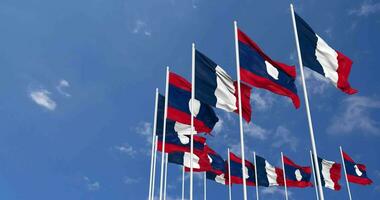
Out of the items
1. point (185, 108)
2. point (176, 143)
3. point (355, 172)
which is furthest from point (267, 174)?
point (185, 108)

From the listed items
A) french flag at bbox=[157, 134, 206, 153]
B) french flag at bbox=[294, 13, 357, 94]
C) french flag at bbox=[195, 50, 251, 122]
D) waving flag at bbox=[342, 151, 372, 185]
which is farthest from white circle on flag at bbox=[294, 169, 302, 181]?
french flag at bbox=[294, 13, 357, 94]

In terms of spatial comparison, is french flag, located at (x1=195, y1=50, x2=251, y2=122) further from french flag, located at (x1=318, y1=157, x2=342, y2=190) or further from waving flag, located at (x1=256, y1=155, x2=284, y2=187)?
french flag, located at (x1=318, y1=157, x2=342, y2=190)

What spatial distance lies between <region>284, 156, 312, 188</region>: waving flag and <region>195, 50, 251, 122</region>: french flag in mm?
17851

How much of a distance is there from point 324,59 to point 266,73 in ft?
7.67

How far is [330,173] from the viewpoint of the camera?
31203mm

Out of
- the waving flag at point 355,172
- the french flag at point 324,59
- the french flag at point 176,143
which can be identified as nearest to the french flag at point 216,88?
the french flag at point 324,59

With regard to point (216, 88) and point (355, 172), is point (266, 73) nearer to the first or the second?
point (216, 88)

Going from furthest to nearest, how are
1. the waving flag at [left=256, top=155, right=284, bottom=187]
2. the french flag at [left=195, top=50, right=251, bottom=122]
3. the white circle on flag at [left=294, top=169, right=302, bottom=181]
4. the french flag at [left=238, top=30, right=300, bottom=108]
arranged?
the white circle on flag at [left=294, top=169, right=302, bottom=181], the waving flag at [left=256, top=155, right=284, bottom=187], the french flag at [left=195, top=50, right=251, bottom=122], the french flag at [left=238, top=30, right=300, bottom=108]

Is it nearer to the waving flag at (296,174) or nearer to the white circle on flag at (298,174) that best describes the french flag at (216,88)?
the waving flag at (296,174)

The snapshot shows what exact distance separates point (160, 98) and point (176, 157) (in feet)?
14.7

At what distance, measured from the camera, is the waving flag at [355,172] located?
3180 centimetres

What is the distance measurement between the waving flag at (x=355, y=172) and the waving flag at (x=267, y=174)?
5.89 meters

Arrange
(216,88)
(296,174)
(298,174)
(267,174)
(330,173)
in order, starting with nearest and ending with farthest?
(216,88)
(330,173)
(267,174)
(296,174)
(298,174)

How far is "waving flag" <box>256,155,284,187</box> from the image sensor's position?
3073cm
